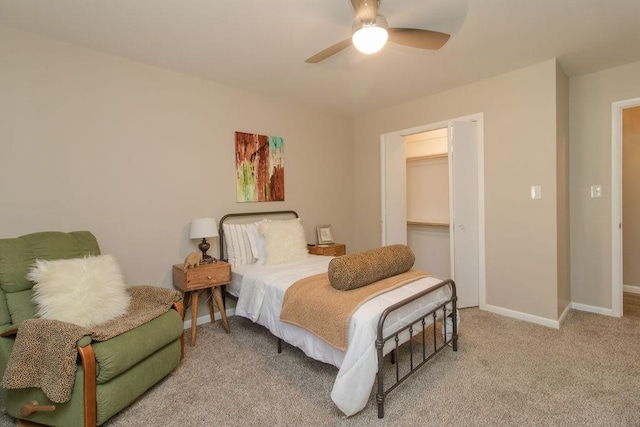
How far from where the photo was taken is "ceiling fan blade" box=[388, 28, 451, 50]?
198 centimetres

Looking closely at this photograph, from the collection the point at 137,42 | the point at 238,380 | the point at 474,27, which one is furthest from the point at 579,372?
Result: the point at 137,42

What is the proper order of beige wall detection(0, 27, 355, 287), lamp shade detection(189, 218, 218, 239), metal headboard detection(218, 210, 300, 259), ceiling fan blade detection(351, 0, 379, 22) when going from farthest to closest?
1. metal headboard detection(218, 210, 300, 259)
2. lamp shade detection(189, 218, 218, 239)
3. beige wall detection(0, 27, 355, 287)
4. ceiling fan blade detection(351, 0, 379, 22)

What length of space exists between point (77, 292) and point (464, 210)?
3.52 metres

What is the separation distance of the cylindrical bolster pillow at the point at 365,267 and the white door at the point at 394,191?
5.69 ft

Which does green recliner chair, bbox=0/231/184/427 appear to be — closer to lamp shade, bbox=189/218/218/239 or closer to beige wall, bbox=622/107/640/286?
lamp shade, bbox=189/218/218/239

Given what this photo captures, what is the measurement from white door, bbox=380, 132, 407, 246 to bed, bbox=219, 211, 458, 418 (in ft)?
4.41

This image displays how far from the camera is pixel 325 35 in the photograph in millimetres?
2465

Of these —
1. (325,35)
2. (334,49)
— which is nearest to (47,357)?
(334,49)

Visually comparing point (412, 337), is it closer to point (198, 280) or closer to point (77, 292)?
point (198, 280)

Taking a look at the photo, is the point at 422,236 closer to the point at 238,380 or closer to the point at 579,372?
the point at 579,372

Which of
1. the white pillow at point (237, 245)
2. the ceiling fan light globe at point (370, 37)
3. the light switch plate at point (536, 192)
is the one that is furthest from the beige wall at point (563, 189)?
the white pillow at point (237, 245)

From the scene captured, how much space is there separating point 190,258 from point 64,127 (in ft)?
4.67

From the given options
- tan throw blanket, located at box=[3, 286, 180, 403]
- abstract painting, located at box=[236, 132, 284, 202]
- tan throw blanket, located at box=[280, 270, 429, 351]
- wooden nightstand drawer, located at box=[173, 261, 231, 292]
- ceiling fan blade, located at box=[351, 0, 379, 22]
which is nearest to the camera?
tan throw blanket, located at box=[3, 286, 180, 403]

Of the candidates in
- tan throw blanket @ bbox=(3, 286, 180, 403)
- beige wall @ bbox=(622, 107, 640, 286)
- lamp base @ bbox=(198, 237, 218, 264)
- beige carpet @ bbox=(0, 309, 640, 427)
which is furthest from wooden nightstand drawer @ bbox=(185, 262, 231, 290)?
beige wall @ bbox=(622, 107, 640, 286)
